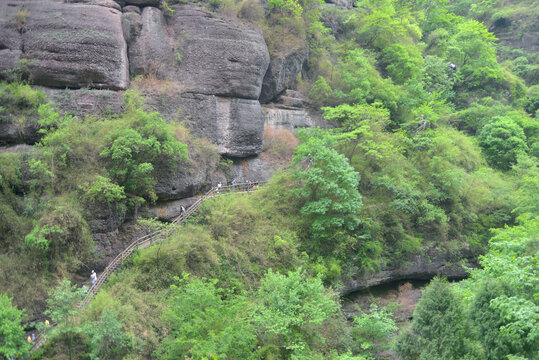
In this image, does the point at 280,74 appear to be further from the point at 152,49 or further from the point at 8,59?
the point at 8,59

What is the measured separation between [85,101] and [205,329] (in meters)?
12.7

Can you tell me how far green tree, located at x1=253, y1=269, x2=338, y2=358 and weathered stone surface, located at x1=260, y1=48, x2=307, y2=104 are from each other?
1466 centimetres

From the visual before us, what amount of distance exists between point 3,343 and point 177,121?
12.7m

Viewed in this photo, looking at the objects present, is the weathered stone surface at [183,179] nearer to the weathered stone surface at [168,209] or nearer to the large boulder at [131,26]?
the weathered stone surface at [168,209]

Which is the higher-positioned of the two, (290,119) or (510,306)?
(510,306)

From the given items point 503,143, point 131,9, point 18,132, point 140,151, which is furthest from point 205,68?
point 503,143

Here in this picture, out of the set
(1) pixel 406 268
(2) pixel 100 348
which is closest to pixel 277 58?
(1) pixel 406 268

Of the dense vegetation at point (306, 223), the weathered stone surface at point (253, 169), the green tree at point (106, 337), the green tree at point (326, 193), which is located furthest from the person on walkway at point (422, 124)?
the green tree at point (106, 337)

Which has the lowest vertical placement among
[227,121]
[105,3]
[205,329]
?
[205,329]

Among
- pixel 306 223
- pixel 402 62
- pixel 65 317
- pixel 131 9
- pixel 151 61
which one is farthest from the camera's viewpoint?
pixel 402 62

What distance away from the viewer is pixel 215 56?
22484 mm

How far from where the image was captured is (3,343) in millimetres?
11156

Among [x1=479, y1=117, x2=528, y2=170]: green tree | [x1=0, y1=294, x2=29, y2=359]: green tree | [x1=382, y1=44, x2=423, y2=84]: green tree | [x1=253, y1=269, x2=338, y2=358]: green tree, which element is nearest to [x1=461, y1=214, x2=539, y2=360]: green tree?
[x1=253, y1=269, x2=338, y2=358]: green tree

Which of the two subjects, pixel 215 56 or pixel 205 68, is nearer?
pixel 205 68
